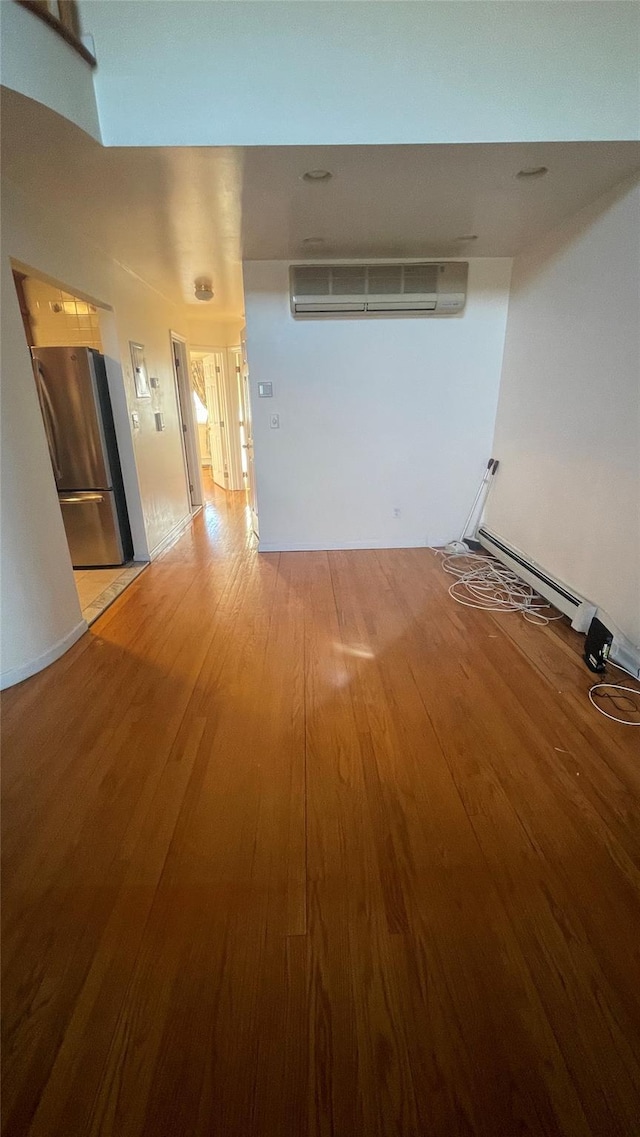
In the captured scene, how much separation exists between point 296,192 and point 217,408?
475 centimetres

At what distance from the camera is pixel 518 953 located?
1.11m

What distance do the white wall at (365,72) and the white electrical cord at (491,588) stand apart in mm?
2344

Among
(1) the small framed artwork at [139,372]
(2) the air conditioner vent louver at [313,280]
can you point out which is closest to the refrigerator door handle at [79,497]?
(1) the small framed artwork at [139,372]

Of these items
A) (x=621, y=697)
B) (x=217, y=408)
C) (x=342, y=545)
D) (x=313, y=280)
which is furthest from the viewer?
(x=217, y=408)

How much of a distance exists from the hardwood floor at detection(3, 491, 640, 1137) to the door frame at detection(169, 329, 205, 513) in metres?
3.84

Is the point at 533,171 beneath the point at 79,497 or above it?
above

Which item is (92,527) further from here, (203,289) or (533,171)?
(533,171)

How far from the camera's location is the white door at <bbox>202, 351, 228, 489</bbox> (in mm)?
6547

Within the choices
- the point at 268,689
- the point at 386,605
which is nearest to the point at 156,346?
the point at 386,605

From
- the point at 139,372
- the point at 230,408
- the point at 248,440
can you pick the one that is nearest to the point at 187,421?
the point at 230,408

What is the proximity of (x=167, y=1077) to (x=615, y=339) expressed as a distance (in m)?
3.21

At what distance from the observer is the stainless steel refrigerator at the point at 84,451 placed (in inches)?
132

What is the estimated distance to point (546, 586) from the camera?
2.84 m

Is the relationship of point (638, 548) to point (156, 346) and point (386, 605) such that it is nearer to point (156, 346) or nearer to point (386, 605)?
point (386, 605)
